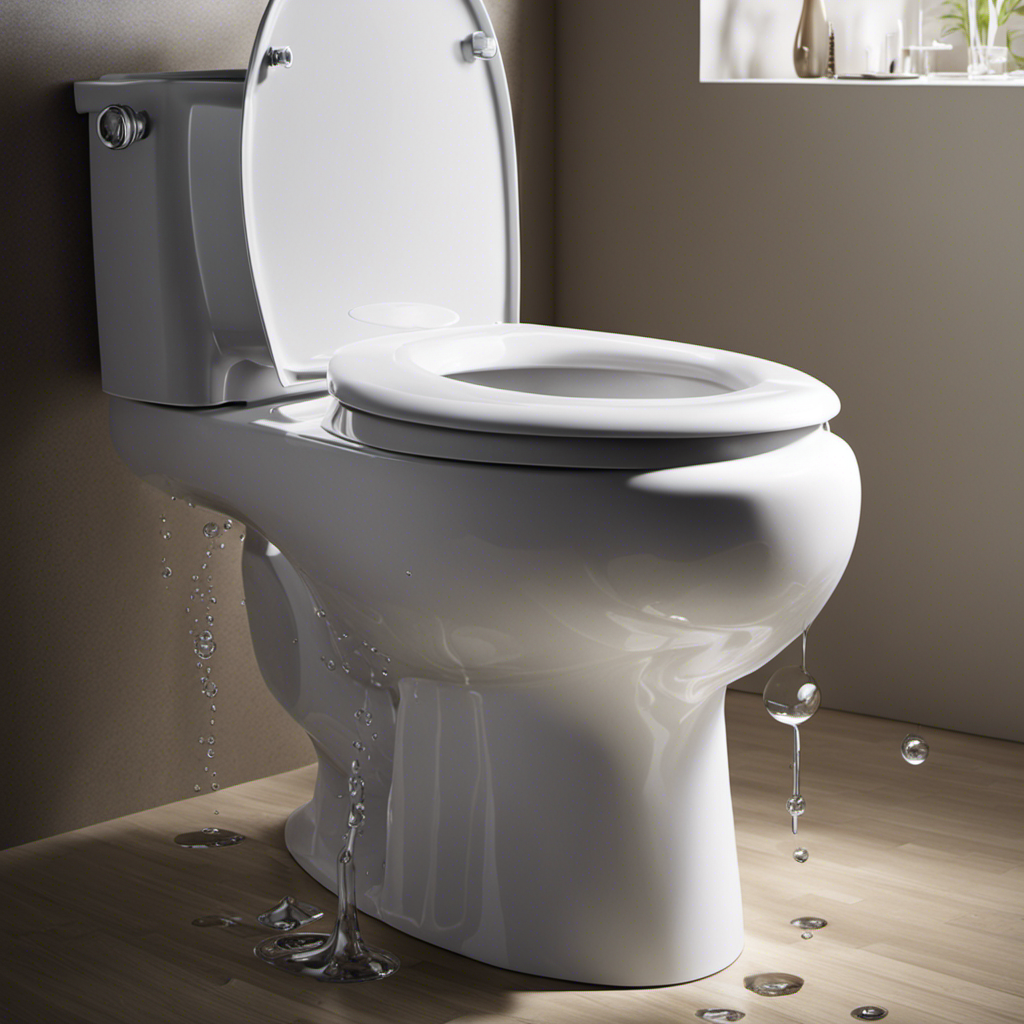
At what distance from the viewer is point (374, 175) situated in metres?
1.46

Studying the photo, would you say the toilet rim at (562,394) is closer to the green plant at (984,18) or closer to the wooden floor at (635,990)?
the wooden floor at (635,990)

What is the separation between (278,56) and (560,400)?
18.7 inches

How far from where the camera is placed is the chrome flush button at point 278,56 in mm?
1338

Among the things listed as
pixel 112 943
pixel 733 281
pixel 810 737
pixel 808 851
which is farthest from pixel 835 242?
pixel 112 943

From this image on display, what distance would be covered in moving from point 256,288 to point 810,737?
948mm

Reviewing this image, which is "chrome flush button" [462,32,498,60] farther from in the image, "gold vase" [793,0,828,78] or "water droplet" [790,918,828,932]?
"water droplet" [790,918,828,932]

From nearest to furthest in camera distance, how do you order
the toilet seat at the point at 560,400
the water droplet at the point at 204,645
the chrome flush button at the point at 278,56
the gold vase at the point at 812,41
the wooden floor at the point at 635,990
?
1. the toilet seat at the point at 560,400
2. the wooden floor at the point at 635,990
3. the chrome flush button at the point at 278,56
4. the water droplet at the point at 204,645
5. the gold vase at the point at 812,41

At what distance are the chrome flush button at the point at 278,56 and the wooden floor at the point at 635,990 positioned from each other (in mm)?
788

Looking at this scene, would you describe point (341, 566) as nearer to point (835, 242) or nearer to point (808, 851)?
point (808, 851)

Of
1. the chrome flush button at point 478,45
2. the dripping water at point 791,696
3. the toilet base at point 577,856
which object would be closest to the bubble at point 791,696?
the dripping water at point 791,696

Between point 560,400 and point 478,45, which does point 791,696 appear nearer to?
point 560,400

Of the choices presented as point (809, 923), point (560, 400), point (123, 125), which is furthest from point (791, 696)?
point (123, 125)

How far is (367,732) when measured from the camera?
1.42 meters

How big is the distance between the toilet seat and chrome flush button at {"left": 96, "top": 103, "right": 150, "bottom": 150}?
30 centimetres
